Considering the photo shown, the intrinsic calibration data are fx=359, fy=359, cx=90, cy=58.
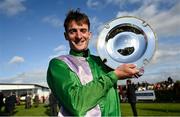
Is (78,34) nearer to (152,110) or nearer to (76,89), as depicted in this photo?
(76,89)

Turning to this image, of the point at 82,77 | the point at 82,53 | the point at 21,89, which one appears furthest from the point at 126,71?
the point at 21,89

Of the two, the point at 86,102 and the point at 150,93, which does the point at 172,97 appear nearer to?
the point at 150,93

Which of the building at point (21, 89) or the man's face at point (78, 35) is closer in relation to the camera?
the man's face at point (78, 35)

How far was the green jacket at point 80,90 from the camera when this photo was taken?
2121 mm

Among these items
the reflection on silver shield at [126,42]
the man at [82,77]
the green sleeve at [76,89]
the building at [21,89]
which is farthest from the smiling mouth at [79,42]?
the building at [21,89]

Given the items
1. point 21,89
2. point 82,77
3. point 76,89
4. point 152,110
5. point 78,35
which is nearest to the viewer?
point 76,89

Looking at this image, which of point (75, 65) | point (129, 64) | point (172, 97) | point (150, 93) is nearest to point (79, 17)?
point (75, 65)

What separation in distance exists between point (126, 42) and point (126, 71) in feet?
1.01

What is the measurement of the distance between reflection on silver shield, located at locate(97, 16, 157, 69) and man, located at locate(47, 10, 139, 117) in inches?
4.3

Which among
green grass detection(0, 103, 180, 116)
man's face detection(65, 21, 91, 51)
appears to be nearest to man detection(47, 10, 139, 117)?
man's face detection(65, 21, 91, 51)

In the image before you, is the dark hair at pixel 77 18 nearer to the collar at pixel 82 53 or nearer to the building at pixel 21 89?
the collar at pixel 82 53

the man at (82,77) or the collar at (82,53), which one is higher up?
the collar at (82,53)

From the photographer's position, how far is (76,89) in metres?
Answer: 2.13

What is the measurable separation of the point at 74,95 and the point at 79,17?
0.61 meters
